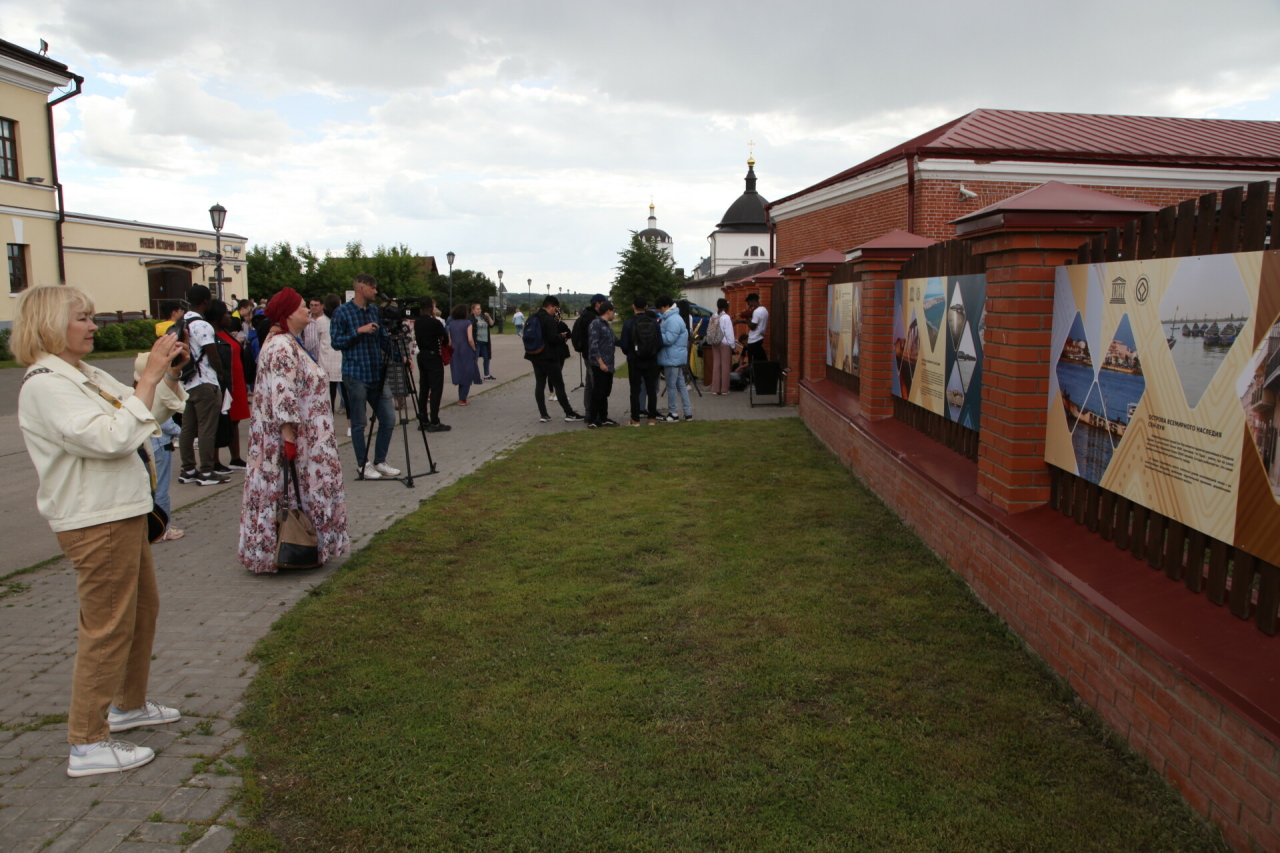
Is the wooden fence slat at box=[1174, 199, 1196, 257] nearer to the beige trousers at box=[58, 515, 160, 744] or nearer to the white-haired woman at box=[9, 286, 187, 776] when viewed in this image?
the white-haired woman at box=[9, 286, 187, 776]

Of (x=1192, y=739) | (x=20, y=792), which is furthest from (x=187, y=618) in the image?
(x=1192, y=739)

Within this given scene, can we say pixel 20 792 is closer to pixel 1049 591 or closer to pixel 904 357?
pixel 1049 591

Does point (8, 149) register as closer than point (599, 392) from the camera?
No

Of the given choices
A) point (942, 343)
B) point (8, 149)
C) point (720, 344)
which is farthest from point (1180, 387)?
point (8, 149)

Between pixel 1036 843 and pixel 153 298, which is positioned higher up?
pixel 153 298

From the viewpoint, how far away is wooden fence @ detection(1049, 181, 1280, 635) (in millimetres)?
2980

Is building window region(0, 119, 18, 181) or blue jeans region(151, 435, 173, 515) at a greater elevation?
building window region(0, 119, 18, 181)

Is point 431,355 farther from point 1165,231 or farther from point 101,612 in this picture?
point 1165,231

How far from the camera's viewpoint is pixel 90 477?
333cm

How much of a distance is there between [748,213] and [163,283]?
63.1 m

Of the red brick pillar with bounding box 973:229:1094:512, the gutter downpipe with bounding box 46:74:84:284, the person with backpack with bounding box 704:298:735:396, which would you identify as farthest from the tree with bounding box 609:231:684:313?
the red brick pillar with bounding box 973:229:1094:512

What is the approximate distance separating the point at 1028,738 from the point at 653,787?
4.72 feet

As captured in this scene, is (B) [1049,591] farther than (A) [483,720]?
Yes

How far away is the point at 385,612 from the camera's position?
200 inches
